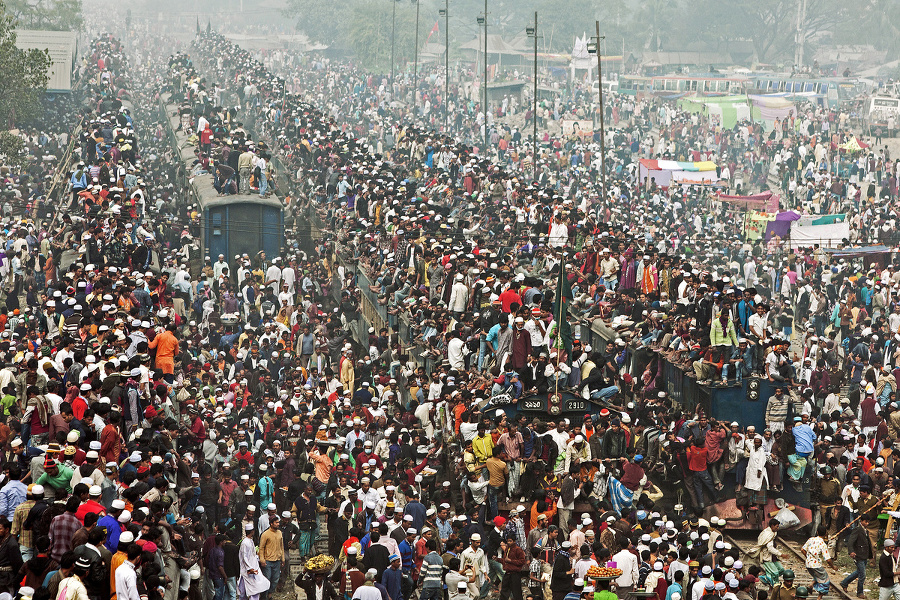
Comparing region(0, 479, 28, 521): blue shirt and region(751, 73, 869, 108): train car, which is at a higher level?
region(751, 73, 869, 108): train car

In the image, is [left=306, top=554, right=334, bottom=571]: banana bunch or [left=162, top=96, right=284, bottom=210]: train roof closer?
[left=306, top=554, right=334, bottom=571]: banana bunch

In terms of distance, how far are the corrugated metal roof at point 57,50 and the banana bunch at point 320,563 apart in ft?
112

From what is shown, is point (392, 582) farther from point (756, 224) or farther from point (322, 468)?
point (756, 224)

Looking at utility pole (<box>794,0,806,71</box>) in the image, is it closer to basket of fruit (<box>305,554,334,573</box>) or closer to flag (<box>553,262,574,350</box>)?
flag (<box>553,262,574,350</box>)

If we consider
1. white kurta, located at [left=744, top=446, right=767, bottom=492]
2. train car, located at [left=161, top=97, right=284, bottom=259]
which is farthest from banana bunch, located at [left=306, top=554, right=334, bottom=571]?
train car, located at [left=161, top=97, right=284, bottom=259]

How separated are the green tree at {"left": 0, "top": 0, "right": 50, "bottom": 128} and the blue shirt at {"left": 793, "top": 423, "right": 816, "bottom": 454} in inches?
1217

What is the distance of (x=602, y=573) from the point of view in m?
14.5

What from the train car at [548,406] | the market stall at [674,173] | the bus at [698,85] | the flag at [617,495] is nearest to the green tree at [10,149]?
the market stall at [674,173]

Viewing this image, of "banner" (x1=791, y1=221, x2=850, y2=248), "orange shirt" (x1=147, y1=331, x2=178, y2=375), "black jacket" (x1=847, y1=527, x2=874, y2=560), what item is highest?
"banner" (x1=791, y1=221, x2=850, y2=248)

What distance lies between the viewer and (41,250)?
Result: 92.1 ft

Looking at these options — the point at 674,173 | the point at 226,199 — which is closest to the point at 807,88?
the point at 674,173

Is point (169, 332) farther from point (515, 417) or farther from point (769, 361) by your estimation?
point (769, 361)

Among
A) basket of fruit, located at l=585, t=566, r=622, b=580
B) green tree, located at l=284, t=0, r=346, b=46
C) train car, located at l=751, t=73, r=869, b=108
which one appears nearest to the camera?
basket of fruit, located at l=585, t=566, r=622, b=580

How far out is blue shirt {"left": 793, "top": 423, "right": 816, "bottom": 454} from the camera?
18938 millimetres
